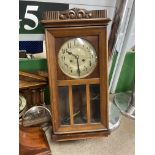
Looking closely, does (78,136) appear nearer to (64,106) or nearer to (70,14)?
(64,106)

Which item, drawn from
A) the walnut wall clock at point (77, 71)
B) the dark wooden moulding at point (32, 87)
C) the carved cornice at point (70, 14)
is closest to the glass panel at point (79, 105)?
the walnut wall clock at point (77, 71)

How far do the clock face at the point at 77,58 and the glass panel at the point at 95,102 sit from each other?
0.23 ft

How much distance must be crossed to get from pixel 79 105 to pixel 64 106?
68mm

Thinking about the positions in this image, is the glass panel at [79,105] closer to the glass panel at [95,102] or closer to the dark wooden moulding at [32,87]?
the glass panel at [95,102]

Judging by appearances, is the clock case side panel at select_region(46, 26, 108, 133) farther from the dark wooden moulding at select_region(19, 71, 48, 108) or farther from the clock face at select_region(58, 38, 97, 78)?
the dark wooden moulding at select_region(19, 71, 48, 108)

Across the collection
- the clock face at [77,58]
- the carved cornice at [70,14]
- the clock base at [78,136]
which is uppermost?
the carved cornice at [70,14]

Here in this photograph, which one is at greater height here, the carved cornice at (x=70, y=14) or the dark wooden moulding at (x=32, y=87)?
the carved cornice at (x=70, y=14)

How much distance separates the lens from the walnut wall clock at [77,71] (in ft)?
3.16

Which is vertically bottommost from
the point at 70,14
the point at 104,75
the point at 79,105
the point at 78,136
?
the point at 78,136

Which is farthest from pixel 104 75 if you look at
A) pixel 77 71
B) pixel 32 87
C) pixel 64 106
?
pixel 32 87

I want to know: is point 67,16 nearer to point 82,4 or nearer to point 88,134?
point 82,4

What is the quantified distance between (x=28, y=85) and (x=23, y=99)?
8cm

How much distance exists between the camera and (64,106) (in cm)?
105
